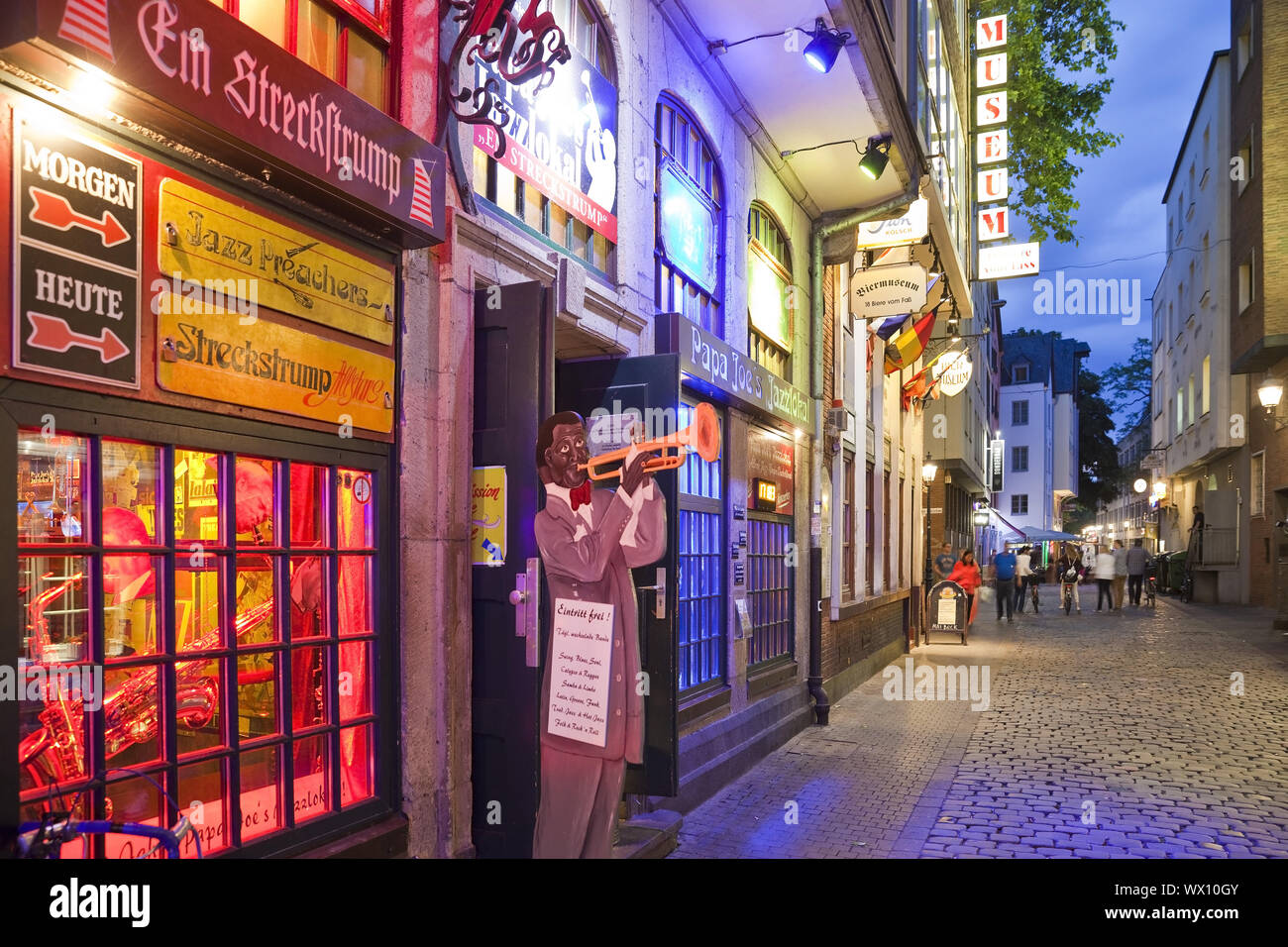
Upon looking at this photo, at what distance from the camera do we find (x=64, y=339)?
9.92 ft

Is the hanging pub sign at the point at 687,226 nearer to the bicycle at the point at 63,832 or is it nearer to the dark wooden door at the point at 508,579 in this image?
the dark wooden door at the point at 508,579

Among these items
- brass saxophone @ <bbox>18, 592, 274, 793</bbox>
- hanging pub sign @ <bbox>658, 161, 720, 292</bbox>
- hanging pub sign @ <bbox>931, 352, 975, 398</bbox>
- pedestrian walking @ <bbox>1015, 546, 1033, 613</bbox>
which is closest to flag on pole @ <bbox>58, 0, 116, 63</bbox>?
brass saxophone @ <bbox>18, 592, 274, 793</bbox>

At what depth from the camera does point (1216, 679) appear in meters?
13.4

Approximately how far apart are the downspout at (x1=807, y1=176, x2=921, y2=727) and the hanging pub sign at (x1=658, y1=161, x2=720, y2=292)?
3013 mm

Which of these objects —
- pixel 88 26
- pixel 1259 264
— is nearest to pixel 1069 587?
pixel 1259 264

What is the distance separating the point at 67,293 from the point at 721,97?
688 cm

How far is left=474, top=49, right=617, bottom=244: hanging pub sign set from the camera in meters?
5.54

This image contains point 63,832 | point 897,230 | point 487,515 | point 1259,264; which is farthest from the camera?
point 1259,264

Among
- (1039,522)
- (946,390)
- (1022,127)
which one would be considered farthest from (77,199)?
(1039,522)

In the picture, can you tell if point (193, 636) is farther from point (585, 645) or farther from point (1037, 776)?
point (1037, 776)

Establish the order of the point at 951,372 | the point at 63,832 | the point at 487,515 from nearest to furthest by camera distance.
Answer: the point at 63,832 < the point at 487,515 < the point at 951,372

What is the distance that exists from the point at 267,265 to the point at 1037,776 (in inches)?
280

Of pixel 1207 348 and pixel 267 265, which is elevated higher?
pixel 1207 348

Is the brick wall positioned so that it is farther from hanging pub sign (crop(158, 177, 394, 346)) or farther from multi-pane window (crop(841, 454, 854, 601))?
hanging pub sign (crop(158, 177, 394, 346))
